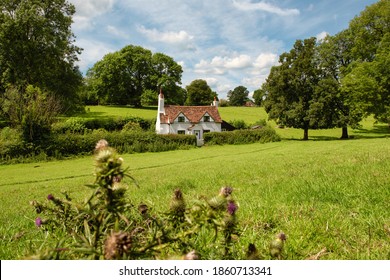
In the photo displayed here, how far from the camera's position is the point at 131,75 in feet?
271

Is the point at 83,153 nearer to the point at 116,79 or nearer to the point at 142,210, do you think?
the point at 142,210

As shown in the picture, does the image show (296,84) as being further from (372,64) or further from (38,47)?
(38,47)

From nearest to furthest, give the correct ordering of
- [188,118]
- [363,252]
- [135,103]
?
[363,252] → [188,118] → [135,103]

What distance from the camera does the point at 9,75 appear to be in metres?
42.3

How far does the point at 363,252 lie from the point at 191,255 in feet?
6.13

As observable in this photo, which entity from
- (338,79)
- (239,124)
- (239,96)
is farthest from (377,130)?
(239,96)

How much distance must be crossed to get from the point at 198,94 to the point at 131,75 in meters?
32.3

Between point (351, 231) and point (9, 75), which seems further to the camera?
point (9, 75)

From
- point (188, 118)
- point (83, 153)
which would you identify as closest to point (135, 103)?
point (188, 118)

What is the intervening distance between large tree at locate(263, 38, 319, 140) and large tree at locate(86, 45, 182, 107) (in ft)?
138

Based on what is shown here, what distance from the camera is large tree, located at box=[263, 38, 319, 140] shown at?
1898 inches

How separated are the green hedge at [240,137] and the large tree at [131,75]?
3949 cm

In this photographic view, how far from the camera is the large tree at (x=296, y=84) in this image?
158 feet

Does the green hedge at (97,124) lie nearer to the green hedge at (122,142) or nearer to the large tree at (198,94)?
the green hedge at (122,142)
